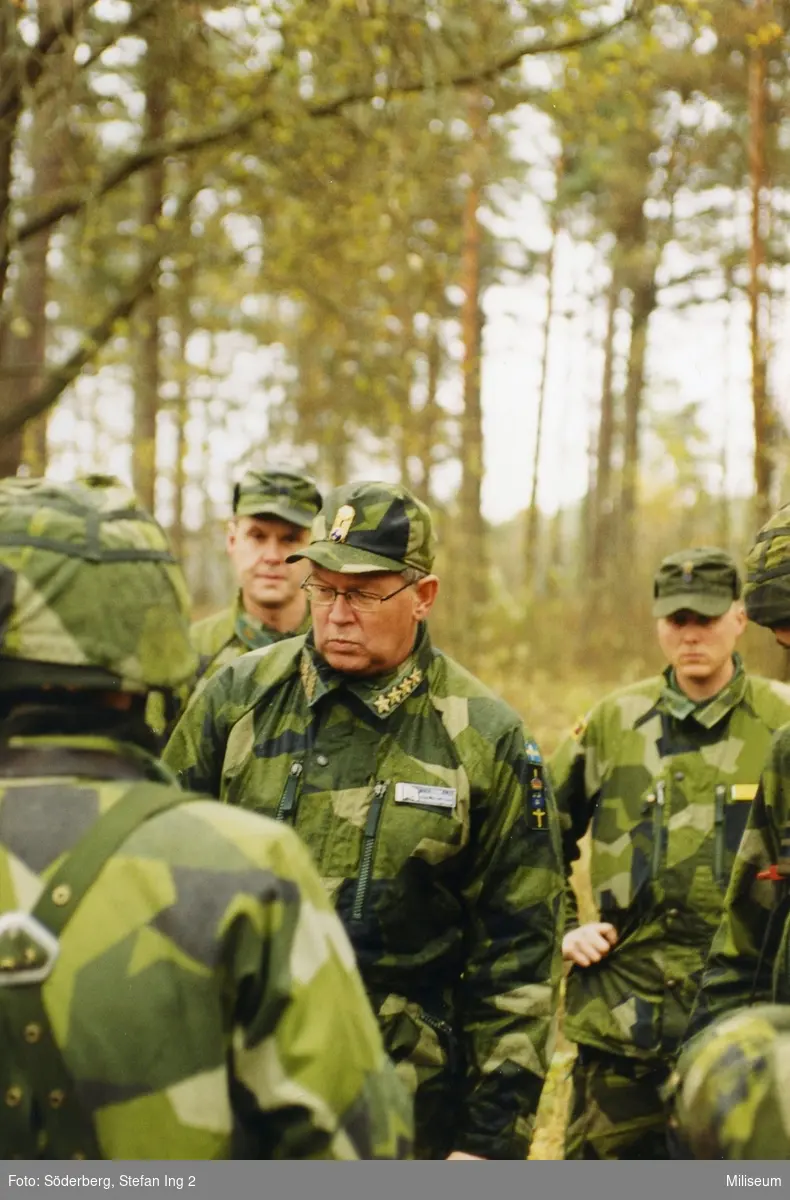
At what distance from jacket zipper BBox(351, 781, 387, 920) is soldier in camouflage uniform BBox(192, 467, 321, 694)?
1.76 metres

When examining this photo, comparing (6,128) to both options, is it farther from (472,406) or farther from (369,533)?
(472,406)

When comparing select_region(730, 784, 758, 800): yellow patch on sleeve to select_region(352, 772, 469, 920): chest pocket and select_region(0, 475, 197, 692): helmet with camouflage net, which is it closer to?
select_region(352, 772, 469, 920): chest pocket

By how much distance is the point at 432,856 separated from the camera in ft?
9.73

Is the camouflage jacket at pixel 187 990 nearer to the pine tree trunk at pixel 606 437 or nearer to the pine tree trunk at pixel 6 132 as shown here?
the pine tree trunk at pixel 6 132

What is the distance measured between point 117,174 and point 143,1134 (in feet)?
20.6

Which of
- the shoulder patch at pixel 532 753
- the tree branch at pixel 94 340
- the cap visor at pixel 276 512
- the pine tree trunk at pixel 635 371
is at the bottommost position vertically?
the shoulder patch at pixel 532 753

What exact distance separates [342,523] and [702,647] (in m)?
1.81

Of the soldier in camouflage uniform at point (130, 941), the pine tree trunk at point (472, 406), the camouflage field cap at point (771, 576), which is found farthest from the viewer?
the pine tree trunk at point (472, 406)

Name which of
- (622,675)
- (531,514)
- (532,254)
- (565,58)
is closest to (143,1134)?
(565,58)

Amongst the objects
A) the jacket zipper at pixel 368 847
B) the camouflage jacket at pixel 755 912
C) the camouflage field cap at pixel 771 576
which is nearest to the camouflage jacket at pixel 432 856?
the jacket zipper at pixel 368 847

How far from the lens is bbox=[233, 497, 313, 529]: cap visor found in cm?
474

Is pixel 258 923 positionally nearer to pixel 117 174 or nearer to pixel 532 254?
pixel 117 174

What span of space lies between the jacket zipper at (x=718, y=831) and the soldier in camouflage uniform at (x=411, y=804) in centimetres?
130

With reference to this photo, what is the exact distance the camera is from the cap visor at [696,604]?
4406 millimetres
